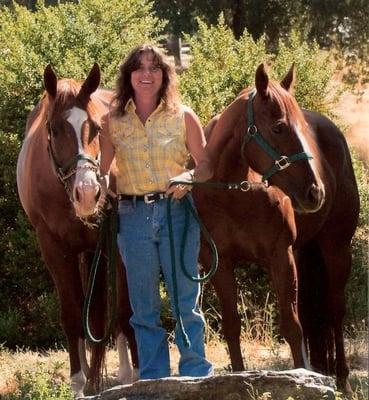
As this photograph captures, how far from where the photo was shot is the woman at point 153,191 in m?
5.24

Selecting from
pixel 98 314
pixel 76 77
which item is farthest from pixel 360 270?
pixel 98 314

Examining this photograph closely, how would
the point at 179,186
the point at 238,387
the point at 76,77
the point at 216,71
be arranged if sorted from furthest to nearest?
the point at 216,71, the point at 76,77, the point at 179,186, the point at 238,387

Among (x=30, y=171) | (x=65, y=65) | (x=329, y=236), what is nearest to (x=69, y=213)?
(x=30, y=171)

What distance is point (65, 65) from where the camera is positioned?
9.39 meters

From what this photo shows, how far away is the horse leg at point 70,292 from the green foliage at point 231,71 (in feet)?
9.42

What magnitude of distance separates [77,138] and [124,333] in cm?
172

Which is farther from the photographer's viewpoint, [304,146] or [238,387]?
[304,146]

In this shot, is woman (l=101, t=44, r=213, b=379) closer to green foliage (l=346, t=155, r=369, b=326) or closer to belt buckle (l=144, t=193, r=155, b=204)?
belt buckle (l=144, t=193, r=155, b=204)

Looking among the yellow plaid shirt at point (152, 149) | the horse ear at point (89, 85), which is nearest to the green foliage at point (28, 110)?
the horse ear at point (89, 85)

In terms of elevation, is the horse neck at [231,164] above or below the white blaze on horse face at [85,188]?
above

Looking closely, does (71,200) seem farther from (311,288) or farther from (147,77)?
(311,288)

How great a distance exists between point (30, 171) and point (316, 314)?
2297 mm

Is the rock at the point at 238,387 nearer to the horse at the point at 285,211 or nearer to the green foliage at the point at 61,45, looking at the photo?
the horse at the point at 285,211

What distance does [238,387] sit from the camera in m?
4.34
